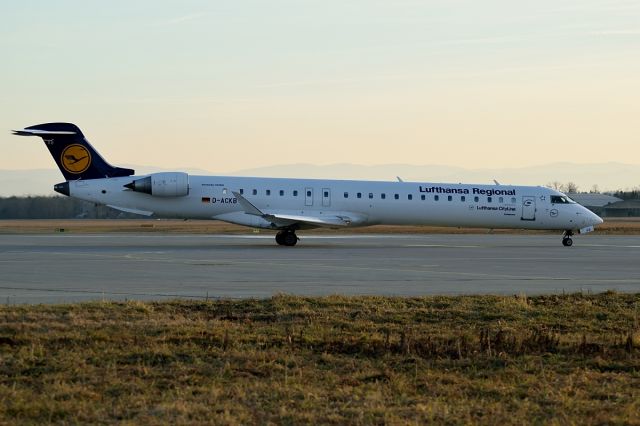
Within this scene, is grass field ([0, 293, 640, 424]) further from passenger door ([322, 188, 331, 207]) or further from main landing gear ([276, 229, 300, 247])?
passenger door ([322, 188, 331, 207])

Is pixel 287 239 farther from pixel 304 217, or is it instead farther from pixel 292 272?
pixel 292 272

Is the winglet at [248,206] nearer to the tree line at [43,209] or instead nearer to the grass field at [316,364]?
the grass field at [316,364]

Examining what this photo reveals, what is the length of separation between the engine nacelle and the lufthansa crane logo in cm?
224

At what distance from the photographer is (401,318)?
12.4 meters

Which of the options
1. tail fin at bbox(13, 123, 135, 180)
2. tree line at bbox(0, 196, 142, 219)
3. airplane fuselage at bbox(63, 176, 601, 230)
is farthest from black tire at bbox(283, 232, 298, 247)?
tree line at bbox(0, 196, 142, 219)

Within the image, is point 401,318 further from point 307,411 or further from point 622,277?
point 622,277

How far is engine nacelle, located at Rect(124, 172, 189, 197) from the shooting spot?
34625mm

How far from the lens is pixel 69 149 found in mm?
34969

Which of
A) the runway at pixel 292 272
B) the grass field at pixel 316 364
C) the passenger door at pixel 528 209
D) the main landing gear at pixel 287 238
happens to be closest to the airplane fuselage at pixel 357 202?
the passenger door at pixel 528 209

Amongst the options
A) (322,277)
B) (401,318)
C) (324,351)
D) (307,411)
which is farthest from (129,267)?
(307,411)

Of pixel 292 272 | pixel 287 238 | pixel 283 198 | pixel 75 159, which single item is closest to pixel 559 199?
pixel 283 198

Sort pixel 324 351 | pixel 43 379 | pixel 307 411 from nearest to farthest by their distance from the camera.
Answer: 1. pixel 307 411
2. pixel 43 379
3. pixel 324 351

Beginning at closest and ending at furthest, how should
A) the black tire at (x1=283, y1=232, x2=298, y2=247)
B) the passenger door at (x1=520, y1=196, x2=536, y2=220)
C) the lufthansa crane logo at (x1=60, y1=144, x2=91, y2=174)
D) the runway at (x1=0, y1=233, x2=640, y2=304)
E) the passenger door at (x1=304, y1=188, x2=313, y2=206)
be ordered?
the runway at (x1=0, y1=233, x2=640, y2=304) < the black tire at (x1=283, y1=232, x2=298, y2=247) < the lufthansa crane logo at (x1=60, y1=144, x2=91, y2=174) < the passenger door at (x1=304, y1=188, x2=313, y2=206) < the passenger door at (x1=520, y1=196, x2=536, y2=220)

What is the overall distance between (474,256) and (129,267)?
11.9 meters
